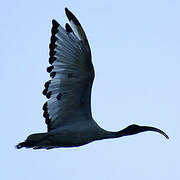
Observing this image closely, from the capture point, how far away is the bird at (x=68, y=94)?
12.4m

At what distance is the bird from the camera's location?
12438mm

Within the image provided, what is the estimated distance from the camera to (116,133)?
522 inches

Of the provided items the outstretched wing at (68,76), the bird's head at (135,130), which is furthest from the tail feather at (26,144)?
the bird's head at (135,130)

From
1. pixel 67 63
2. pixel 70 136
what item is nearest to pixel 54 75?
pixel 67 63

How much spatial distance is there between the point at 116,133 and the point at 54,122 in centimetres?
132

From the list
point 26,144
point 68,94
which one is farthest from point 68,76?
point 26,144

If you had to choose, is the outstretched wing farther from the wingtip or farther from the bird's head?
the bird's head

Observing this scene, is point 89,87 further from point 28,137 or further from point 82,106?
point 28,137

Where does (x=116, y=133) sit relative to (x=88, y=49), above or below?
below

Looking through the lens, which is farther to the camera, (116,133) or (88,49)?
(116,133)

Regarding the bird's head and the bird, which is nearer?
the bird

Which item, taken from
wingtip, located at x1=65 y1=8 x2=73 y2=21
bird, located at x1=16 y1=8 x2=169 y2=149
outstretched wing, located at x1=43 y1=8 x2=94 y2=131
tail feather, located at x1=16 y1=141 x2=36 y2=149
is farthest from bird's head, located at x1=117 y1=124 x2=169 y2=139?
wingtip, located at x1=65 y1=8 x2=73 y2=21

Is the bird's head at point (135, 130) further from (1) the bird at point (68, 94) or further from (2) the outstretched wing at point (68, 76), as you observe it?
(2) the outstretched wing at point (68, 76)

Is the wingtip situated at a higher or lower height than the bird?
higher
